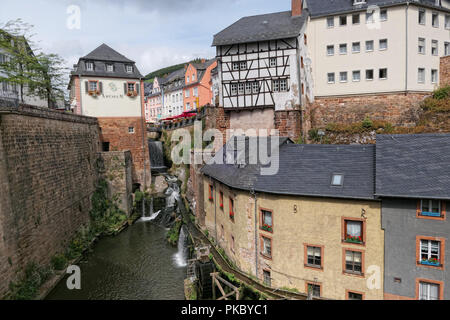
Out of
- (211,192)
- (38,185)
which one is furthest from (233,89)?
(38,185)

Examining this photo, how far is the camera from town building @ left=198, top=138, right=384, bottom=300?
1188cm

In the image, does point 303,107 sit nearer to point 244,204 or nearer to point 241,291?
point 244,204

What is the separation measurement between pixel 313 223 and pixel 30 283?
41.6 ft

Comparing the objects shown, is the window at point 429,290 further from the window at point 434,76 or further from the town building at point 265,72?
the window at point 434,76

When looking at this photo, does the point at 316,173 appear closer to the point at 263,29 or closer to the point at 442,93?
the point at 263,29

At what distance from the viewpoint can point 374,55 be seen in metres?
24.9

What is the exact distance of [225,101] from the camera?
85.7 feet

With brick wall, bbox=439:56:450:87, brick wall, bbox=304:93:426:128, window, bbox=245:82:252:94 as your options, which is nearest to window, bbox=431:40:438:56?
brick wall, bbox=439:56:450:87

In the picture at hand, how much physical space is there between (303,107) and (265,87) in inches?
136

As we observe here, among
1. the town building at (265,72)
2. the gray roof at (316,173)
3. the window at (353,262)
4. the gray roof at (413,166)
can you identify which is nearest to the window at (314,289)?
the window at (353,262)

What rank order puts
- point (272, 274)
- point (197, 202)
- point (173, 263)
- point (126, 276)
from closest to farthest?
point (272, 274)
point (126, 276)
point (173, 263)
point (197, 202)

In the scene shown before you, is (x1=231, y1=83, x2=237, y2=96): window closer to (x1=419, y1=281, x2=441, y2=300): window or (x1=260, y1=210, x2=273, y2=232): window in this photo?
(x1=260, y1=210, x2=273, y2=232): window

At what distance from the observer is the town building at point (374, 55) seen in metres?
24.2
